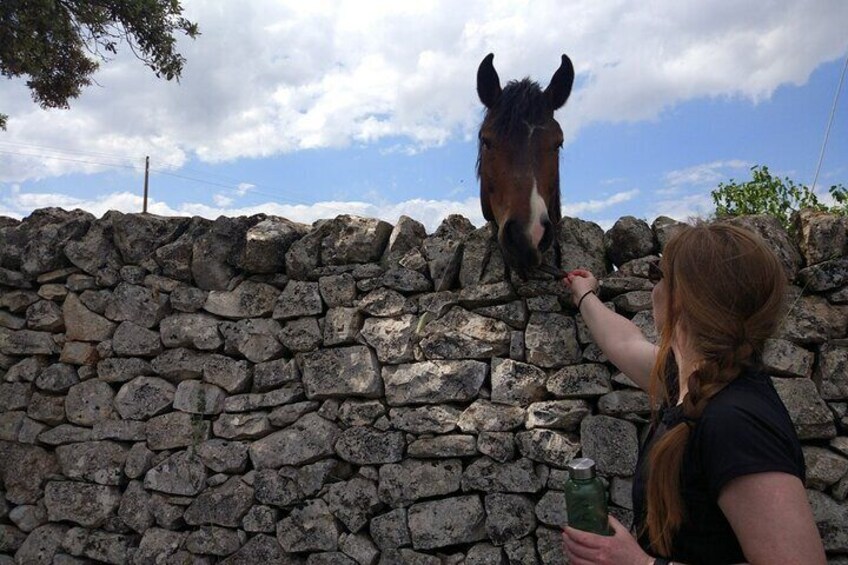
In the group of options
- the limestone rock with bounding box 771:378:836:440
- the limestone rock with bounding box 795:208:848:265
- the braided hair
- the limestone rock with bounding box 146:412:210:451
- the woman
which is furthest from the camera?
the limestone rock with bounding box 146:412:210:451

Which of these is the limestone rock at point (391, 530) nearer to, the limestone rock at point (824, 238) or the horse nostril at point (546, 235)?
the horse nostril at point (546, 235)

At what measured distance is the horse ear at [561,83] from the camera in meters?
3.44

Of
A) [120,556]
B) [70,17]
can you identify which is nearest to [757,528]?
[120,556]

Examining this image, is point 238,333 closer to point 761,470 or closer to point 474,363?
point 474,363

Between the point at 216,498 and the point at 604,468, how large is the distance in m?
2.14

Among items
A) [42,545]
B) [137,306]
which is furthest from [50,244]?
[42,545]

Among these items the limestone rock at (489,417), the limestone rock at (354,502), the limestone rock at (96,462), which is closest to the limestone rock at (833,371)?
the limestone rock at (489,417)

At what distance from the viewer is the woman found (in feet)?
3.81

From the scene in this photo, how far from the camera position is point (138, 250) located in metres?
4.05

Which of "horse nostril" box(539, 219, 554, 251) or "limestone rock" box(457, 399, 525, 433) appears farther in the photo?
"limestone rock" box(457, 399, 525, 433)

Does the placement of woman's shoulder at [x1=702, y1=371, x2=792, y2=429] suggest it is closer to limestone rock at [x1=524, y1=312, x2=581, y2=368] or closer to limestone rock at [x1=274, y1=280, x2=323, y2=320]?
limestone rock at [x1=524, y1=312, x2=581, y2=368]

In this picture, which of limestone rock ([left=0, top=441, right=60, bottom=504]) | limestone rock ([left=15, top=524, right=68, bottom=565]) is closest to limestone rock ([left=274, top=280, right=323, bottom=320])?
limestone rock ([left=0, top=441, right=60, bottom=504])

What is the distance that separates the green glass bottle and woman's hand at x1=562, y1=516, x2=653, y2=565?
3cm

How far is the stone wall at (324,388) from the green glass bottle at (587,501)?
64.8 inches
